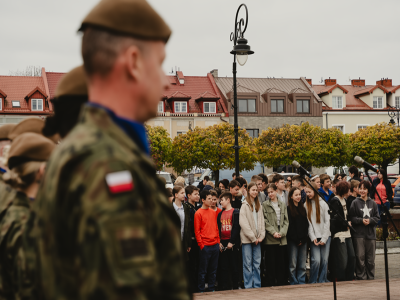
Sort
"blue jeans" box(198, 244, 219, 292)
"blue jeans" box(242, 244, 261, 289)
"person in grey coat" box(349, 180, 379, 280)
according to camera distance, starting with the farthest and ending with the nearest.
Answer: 1. "person in grey coat" box(349, 180, 379, 280)
2. "blue jeans" box(242, 244, 261, 289)
3. "blue jeans" box(198, 244, 219, 292)

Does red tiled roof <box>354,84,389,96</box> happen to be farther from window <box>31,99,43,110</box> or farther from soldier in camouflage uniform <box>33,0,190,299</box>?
soldier in camouflage uniform <box>33,0,190,299</box>

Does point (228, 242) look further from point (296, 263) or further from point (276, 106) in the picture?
point (276, 106)

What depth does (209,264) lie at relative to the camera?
30.6 feet

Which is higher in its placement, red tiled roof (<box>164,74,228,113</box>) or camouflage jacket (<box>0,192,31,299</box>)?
red tiled roof (<box>164,74,228,113</box>)

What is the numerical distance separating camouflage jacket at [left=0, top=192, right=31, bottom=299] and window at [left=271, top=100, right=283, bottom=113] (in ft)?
156

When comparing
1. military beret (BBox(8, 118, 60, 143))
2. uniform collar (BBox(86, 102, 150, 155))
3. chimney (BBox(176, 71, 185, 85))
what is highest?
chimney (BBox(176, 71, 185, 85))

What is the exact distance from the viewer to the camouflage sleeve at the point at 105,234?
110 centimetres

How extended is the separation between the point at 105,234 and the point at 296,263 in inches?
366

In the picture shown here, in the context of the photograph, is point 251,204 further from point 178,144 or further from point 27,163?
point 178,144

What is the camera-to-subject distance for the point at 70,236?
1.18m

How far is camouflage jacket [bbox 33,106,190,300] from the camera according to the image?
43.3 inches

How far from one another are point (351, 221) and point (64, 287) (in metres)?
9.87

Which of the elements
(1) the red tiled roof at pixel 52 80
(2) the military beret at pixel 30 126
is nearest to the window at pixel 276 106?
(1) the red tiled roof at pixel 52 80

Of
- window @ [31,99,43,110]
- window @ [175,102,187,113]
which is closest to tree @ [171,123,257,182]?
window @ [175,102,187,113]
